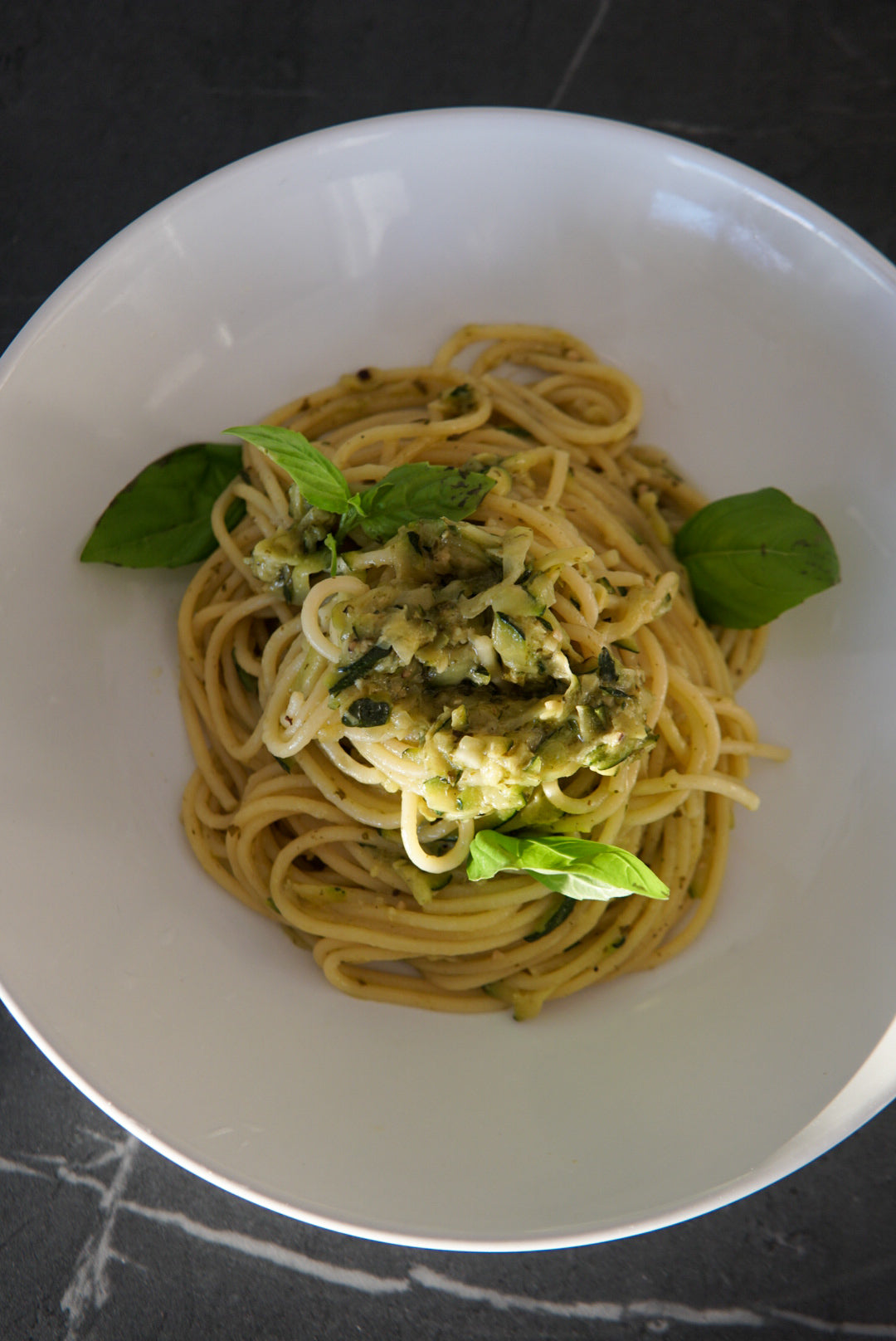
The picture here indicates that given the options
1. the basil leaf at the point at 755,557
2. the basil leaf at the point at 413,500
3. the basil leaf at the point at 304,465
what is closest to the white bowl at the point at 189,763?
the basil leaf at the point at 755,557

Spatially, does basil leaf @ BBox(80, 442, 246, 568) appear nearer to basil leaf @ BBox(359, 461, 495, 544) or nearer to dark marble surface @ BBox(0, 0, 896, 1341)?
basil leaf @ BBox(359, 461, 495, 544)

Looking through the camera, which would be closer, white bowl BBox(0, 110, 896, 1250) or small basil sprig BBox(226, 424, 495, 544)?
white bowl BBox(0, 110, 896, 1250)

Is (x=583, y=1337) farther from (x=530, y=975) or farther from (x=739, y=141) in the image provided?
(x=739, y=141)

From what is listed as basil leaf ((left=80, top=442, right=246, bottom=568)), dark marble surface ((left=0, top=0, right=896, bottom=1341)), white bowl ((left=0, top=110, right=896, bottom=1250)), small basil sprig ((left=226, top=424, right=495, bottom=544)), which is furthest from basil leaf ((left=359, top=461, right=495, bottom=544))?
dark marble surface ((left=0, top=0, right=896, bottom=1341))

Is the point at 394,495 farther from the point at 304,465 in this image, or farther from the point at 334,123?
the point at 334,123

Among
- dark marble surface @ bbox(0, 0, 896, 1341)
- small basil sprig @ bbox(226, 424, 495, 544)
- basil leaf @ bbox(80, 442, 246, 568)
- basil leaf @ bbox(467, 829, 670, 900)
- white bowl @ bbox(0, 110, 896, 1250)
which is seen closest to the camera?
basil leaf @ bbox(467, 829, 670, 900)

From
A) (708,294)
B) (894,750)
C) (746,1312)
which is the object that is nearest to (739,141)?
(708,294)
